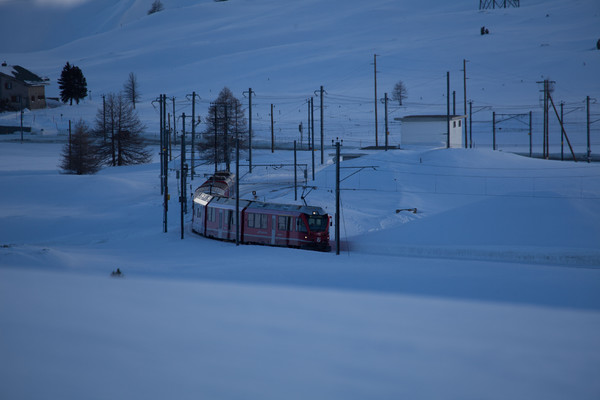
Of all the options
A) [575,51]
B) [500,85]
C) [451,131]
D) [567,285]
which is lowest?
[567,285]

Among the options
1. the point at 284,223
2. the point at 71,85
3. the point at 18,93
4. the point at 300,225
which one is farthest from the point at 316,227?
the point at 71,85

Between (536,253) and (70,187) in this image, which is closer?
(536,253)

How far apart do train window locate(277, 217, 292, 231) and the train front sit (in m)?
0.78

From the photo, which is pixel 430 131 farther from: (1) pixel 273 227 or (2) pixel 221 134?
(1) pixel 273 227

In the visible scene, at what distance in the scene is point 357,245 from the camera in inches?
1054

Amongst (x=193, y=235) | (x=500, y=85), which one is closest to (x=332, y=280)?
(x=193, y=235)

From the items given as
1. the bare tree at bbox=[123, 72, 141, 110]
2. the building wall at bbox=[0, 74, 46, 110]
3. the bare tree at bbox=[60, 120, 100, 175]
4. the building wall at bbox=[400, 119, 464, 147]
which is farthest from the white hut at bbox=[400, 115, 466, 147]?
the building wall at bbox=[0, 74, 46, 110]

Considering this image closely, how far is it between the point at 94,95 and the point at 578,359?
378ft

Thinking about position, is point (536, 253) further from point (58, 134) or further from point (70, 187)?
point (58, 134)

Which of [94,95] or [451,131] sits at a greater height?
[94,95]

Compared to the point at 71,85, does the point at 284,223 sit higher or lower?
lower

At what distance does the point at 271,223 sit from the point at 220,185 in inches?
354

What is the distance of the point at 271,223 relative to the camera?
2662cm

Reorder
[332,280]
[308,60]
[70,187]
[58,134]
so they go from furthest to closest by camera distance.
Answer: [308,60]
[58,134]
[70,187]
[332,280]
